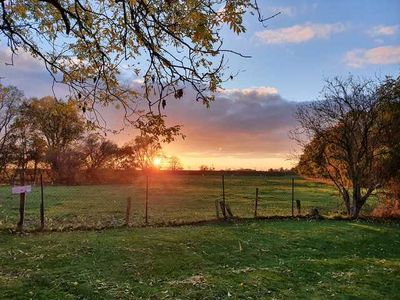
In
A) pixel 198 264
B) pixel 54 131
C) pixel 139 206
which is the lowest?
pixel 198 264

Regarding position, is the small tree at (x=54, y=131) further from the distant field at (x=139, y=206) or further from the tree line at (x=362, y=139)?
the tree line at (x=362, y=139)

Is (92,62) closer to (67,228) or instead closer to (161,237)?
(161,237)

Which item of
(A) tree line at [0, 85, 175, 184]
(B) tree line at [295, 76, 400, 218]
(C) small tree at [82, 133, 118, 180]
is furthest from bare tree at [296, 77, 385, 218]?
(C) small tree at [82, 133, 118, 180]

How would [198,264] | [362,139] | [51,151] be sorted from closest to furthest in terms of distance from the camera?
[198,264]
[362,139]
[51,151]

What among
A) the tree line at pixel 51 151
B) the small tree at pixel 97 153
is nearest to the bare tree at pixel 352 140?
the tree line at pixel 51 151

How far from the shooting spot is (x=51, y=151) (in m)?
68.2

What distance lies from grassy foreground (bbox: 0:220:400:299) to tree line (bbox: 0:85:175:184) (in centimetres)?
3382

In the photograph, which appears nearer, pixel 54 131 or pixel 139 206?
Result: pixel 139 206

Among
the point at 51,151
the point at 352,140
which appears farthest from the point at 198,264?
the point at 51,151

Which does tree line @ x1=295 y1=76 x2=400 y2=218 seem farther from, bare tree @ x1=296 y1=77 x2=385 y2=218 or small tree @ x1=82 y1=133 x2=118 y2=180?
small tree @ x1=82 y1=133 x2=118 y2=180

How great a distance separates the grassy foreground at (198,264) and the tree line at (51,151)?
111ft

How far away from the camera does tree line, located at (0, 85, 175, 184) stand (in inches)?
2199

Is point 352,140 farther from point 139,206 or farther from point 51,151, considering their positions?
point 51,151

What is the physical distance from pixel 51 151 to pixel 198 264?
2385 inches
